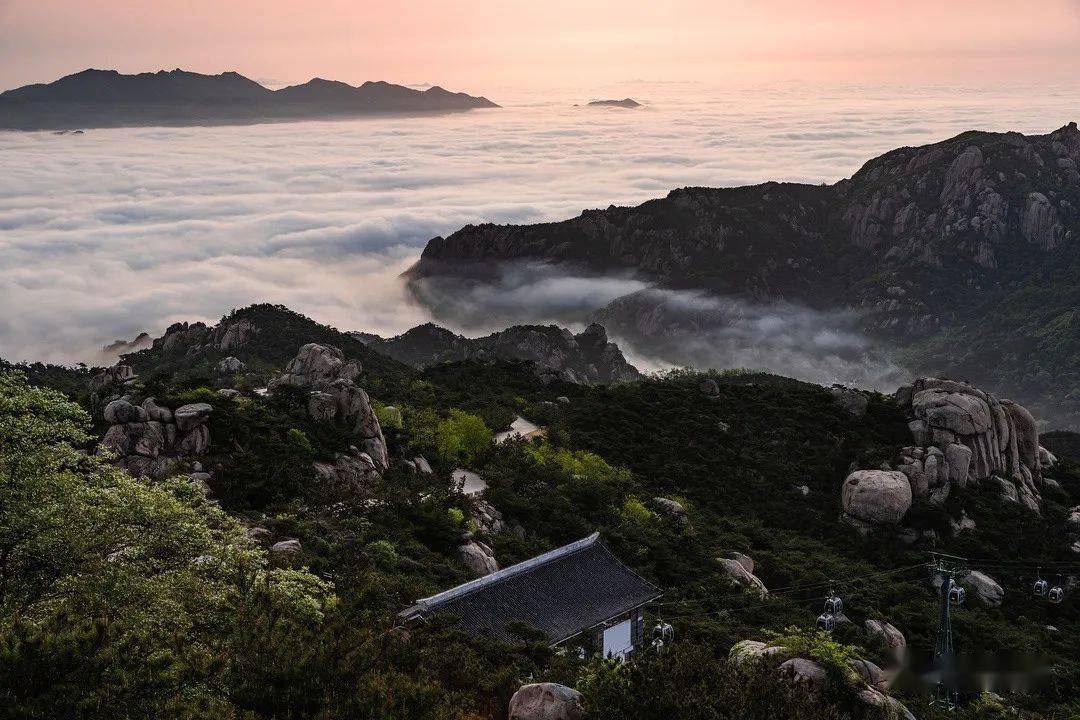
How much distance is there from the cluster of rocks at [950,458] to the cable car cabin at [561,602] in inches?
943

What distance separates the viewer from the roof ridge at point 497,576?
1063 inches

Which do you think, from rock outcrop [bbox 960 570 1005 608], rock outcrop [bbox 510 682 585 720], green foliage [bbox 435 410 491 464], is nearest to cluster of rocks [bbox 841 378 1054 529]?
rock outcrop [bbox 960 570 1005 608]

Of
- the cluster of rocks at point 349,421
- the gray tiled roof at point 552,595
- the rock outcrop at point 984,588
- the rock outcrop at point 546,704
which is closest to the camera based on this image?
the rock outcrop at point 546,704

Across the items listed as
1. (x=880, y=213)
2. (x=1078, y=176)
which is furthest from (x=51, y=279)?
(x=1078, y=176)

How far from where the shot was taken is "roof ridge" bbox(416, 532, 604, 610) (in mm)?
27006

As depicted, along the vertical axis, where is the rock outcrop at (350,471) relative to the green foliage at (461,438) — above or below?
above

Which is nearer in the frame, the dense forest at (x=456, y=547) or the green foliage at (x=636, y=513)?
the dense forest at (x=456, y=547)

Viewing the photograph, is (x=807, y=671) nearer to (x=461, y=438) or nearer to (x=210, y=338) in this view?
(x=461, y=438)

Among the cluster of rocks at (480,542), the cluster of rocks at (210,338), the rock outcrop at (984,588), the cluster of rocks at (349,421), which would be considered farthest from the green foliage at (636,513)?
the cluster of rocks at (210,338)

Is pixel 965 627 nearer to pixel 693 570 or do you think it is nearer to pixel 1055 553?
pixel 693 570

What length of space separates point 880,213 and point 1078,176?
36959 millimetres

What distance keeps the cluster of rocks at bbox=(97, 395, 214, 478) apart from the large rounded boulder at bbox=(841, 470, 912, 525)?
1326 inches

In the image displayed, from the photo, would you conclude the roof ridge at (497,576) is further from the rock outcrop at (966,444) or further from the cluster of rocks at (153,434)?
the rock outcrop at (966,444)

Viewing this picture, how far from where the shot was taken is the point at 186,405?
3872 cm
